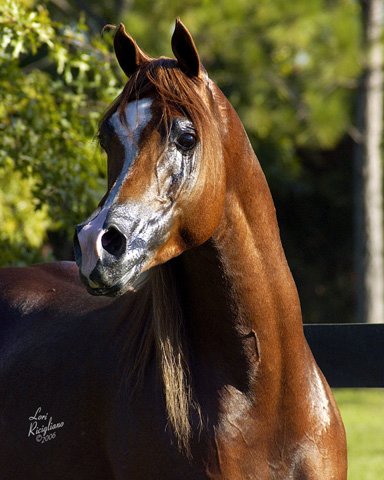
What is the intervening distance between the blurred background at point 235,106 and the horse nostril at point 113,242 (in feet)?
8.18

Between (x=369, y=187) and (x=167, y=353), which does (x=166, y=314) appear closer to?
(x=167, y=353)

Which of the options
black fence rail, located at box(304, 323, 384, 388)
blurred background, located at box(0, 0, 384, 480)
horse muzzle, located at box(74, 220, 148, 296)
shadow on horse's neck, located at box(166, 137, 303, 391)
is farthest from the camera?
blurred background, located at box(0, 0, 384, 480)

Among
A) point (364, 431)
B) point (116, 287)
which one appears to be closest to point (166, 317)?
point (116, 287)

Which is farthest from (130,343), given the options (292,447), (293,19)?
(293,19)

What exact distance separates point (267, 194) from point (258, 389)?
25.2 inches

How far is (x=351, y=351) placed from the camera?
11.6 ft

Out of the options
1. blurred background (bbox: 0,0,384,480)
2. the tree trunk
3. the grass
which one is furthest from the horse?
the tree trunk

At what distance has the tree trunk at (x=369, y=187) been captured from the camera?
33.7 feet

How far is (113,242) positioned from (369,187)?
887 centimetres

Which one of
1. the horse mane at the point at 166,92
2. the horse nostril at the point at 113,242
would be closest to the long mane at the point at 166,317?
the horse mane at the point at 166,92

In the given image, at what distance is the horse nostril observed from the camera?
6.20ft

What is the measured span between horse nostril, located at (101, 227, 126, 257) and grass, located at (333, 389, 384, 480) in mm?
3694

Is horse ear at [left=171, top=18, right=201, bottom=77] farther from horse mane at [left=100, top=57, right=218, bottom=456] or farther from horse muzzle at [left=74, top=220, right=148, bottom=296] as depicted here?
horse muzzle at [left=74, top=220, right=148, bottom=296]

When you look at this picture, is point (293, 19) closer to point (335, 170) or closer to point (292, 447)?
point (335, 170)
